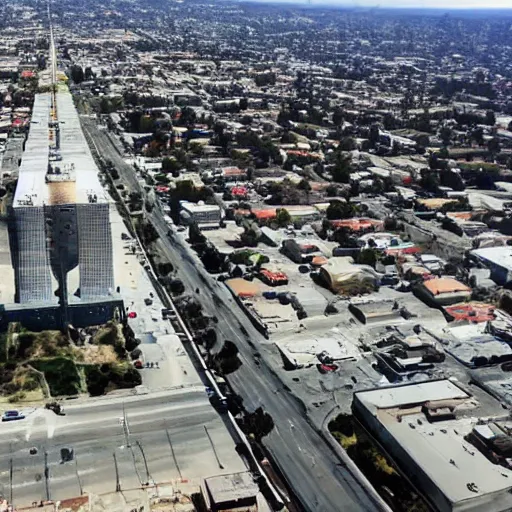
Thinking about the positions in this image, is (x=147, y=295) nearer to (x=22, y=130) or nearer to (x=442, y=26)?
(x=22, y=130)

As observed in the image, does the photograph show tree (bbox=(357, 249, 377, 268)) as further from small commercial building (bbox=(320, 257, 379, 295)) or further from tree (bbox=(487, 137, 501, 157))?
tree (bbox=(487, 137, 501, 157))

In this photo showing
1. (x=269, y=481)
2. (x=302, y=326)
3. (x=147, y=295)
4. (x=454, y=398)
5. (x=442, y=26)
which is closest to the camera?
(x=269, y=481)

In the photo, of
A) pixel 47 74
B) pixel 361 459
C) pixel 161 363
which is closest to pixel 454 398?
pixel 361 459

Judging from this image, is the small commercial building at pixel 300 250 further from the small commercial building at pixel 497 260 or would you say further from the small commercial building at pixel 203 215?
the small commercial building at pixel 497 260

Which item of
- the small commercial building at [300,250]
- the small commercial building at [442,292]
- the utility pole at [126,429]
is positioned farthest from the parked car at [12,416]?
the small commercial building at [442,292]

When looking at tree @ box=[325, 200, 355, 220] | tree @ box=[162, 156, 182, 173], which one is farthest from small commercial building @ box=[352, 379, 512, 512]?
tree @ box=[162, 156, 182, 173]
